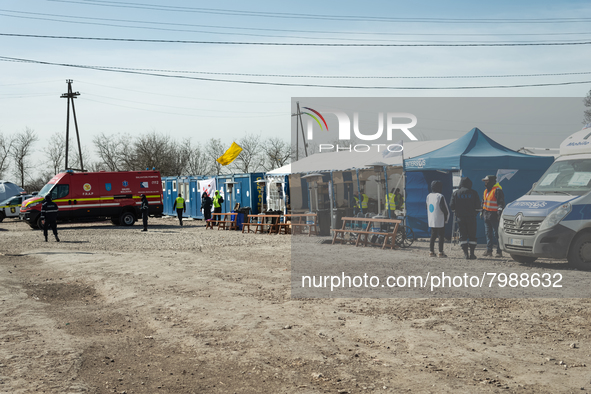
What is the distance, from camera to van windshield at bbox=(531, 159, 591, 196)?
1112 cm

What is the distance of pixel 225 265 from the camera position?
12945 mm

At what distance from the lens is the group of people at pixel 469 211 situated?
42.3 ft

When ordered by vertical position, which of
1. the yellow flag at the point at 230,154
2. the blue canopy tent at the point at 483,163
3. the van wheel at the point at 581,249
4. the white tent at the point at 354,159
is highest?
the yellow flag at the point at 230,154

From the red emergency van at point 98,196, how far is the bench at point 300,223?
9.12m

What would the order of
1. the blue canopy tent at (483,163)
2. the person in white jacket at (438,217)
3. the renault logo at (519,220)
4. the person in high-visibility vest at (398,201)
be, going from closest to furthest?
the renault logo at (519,220) < the person in white jacket at (438,217) < the blue canopy tent at (483,163) < the person in high-visibility vest at (398,201)

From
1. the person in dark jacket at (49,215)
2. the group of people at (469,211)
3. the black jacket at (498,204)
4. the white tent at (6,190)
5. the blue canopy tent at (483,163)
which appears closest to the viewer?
the group of people at (469,211)

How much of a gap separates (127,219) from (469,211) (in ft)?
65.2

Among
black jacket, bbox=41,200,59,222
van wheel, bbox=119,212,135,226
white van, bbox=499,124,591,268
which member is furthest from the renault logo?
van wheel, bbox=119,212,135,226

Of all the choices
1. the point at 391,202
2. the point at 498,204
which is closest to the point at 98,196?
the point at 391,202

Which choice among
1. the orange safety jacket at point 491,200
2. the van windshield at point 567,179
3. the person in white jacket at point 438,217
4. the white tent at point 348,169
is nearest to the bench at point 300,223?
the white tent at point 348,169

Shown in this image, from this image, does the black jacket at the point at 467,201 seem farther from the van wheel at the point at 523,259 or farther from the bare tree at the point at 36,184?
the bare tree at the point at 36,184

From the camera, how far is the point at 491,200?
13164 mm

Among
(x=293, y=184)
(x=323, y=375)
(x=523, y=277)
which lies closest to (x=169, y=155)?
Answer: (x=293, y=184)

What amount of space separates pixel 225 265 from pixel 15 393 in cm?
807
